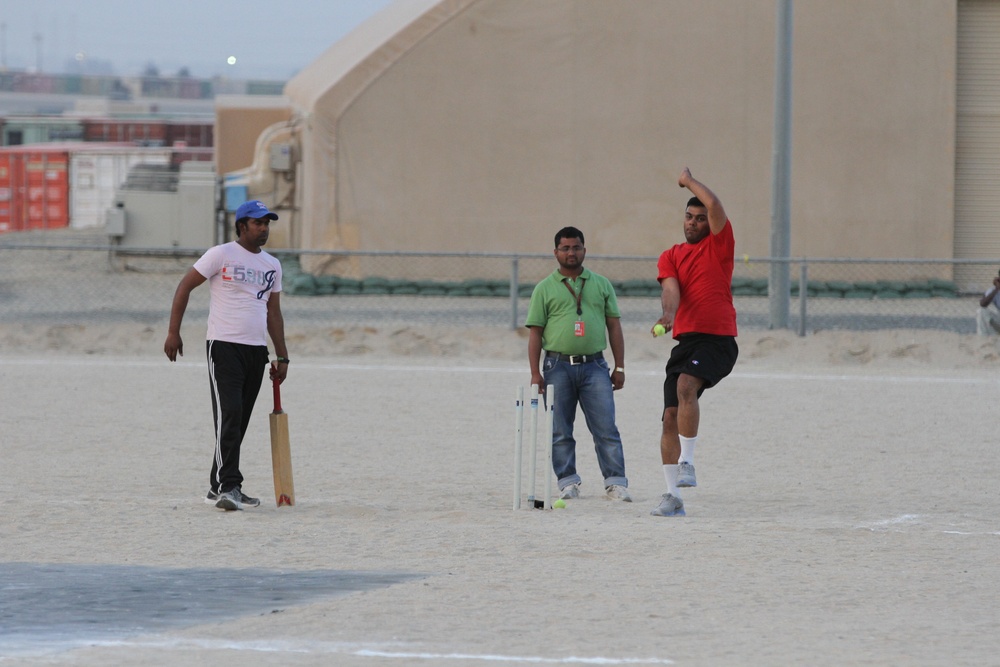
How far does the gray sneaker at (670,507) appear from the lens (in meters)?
8.09

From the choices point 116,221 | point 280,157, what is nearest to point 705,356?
point 280,157

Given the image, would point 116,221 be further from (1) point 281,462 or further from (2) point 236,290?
(1) point 281,462

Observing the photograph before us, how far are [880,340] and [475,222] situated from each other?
710 centimetres

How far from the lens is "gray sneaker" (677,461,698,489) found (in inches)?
316

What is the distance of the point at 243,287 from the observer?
828 cm

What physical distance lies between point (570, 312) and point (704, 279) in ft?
3.45

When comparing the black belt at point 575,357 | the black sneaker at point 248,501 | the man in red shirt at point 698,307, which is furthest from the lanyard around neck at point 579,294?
the black sneaker at point 248,501

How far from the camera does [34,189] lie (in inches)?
1368

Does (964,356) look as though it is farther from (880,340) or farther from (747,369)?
(747,369)

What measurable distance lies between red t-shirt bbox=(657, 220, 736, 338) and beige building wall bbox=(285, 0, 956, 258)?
1338cm

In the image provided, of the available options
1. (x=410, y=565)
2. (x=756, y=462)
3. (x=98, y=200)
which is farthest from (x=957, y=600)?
(x=98, y=200)

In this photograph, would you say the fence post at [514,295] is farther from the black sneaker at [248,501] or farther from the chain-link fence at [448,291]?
the black sneaker at [248,501]

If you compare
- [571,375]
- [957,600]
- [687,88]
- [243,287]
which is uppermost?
[687,88]

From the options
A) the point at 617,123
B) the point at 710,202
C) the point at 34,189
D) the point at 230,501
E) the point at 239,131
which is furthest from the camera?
the point at 34,189
